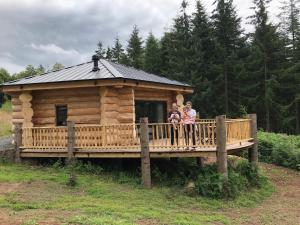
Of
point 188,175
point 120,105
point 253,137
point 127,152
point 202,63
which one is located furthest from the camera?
point 202,63

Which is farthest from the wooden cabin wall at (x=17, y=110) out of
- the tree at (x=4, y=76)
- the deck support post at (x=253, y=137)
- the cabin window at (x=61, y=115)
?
the tree at (x=4, y=76)

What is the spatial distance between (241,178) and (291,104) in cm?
2298

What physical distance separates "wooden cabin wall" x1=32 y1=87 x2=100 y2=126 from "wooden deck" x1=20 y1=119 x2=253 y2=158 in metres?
0.95

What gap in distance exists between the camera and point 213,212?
11.9m

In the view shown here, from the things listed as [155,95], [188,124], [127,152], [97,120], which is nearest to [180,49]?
[155,95]

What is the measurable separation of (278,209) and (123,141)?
596 centimetres

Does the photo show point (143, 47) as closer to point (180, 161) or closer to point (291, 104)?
point (291, 104)

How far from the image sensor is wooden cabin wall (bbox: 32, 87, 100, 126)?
55.6 feet

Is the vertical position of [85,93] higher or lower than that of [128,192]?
higher

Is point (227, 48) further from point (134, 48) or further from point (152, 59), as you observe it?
point (134, 48)

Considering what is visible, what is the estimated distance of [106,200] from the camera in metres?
11.9

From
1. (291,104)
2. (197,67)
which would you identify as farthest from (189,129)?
(197,67)

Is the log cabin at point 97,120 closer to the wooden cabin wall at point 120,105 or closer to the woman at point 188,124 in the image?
the wooden cabin wall at point 120,105

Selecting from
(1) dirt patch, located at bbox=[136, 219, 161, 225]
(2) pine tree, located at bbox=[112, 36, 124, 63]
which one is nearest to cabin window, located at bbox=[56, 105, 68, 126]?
(1) dirt patch, located at bbox=[136, 219, 161, 225]
